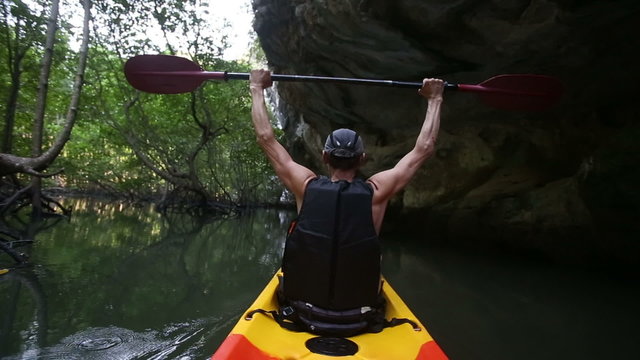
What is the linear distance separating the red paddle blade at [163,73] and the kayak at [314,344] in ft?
6.39

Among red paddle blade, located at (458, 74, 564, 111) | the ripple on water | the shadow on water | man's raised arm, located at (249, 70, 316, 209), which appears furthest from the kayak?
red paddle blade, located at (458, 74, 564, 111)

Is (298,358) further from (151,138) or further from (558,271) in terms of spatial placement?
(151,138)

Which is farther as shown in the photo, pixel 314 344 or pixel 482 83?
pixel 482 83

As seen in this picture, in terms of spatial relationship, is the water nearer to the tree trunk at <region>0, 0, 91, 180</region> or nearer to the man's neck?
the tree trunk at <region>0, 0, 91, 180</region>

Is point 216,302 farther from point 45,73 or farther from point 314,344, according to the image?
point 45,73

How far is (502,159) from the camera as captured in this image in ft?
24.1

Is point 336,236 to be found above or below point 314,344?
above

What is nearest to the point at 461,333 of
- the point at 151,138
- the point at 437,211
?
the point at 437,211

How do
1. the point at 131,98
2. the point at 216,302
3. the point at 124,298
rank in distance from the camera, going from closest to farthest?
the point at 124,298 < the point at 216,302 < the point at 131,98

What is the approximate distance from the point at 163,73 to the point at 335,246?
2.19 m

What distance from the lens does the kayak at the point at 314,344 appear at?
61.4 inches

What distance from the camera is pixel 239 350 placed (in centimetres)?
153

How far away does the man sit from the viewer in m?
1.72

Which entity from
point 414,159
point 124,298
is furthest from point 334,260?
point 124,298
